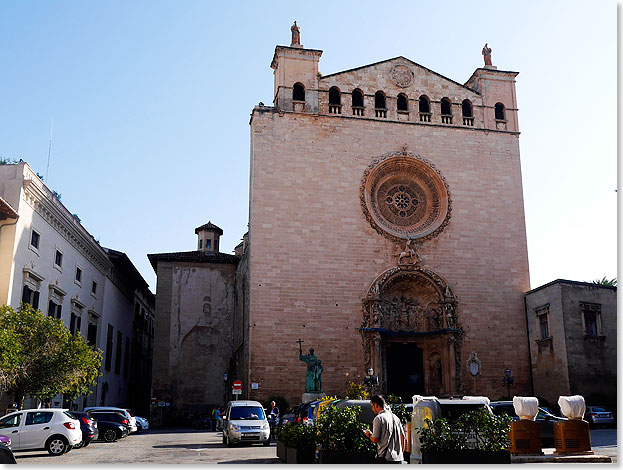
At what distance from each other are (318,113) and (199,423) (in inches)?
680

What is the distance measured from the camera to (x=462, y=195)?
32531 millimetres

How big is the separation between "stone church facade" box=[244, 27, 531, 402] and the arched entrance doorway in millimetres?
62

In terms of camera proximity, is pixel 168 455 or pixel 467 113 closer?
pixel 168 455

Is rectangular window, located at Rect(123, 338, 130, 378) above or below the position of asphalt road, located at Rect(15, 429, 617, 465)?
above

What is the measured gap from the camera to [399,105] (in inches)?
1344

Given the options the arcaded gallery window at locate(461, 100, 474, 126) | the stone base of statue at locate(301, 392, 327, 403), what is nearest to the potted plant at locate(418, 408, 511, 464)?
the stone base of statue at locate(301, 392, 327, 403)

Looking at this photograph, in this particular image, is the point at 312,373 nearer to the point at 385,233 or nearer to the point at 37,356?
the point at 385,233

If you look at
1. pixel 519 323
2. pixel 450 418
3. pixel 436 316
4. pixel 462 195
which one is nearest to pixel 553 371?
pixel 519 323

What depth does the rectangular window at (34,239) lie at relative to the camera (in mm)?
24562

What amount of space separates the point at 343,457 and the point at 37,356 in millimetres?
14348

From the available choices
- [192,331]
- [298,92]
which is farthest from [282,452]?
[192,331]

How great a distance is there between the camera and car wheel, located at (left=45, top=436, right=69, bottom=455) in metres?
16.5

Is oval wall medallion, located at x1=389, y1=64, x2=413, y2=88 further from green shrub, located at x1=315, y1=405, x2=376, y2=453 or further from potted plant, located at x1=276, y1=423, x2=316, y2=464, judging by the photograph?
green shrub, located at x1=315, y1=405, x2=376, y2=453

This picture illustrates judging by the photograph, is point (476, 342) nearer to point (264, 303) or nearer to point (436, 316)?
point (436, 316)
